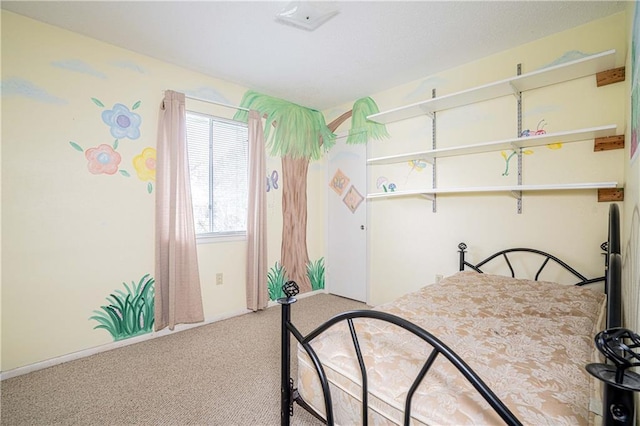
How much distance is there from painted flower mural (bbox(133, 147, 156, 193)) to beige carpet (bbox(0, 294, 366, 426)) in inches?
55.8

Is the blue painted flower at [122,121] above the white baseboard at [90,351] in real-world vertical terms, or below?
above

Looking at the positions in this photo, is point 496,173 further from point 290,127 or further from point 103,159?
point 103,159

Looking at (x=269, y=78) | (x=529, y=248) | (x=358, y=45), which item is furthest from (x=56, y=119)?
(x=529, y=248)

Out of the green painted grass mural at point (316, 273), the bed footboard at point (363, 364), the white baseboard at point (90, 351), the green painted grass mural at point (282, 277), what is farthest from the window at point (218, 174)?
the bed footboard at point (363, 364)

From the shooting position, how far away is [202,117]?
3.04 meters

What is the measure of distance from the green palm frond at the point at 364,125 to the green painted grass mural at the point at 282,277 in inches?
65.9

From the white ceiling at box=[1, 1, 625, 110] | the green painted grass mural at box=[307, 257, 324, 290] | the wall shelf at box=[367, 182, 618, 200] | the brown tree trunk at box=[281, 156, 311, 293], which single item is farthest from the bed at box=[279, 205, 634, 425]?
the green painted grass mural at box=[307, 257, 324, 290]

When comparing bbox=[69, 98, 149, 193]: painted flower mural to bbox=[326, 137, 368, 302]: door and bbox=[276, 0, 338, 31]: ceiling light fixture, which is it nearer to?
bbox=[276, 0, 338, 31]: ceiling light fixture

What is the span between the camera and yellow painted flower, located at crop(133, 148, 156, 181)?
2.64 metres

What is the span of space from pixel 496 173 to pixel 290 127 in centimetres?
233

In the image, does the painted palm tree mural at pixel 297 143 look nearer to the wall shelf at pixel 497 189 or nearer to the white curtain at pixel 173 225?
the wall shelf at pixel 497 189

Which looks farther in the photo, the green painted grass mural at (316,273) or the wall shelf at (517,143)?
the green painted grass mural at (316,273)

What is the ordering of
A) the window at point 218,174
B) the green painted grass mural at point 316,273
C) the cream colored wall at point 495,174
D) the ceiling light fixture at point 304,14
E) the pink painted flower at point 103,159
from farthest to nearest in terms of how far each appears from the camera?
the green painted grass mural at point 316,273 < the window at point 218,174 < the pink painted flower at point 103,159 < the cream colored wall at point 495,174 < the ceiling light fixture at point 304,14

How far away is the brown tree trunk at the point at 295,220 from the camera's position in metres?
3.74
